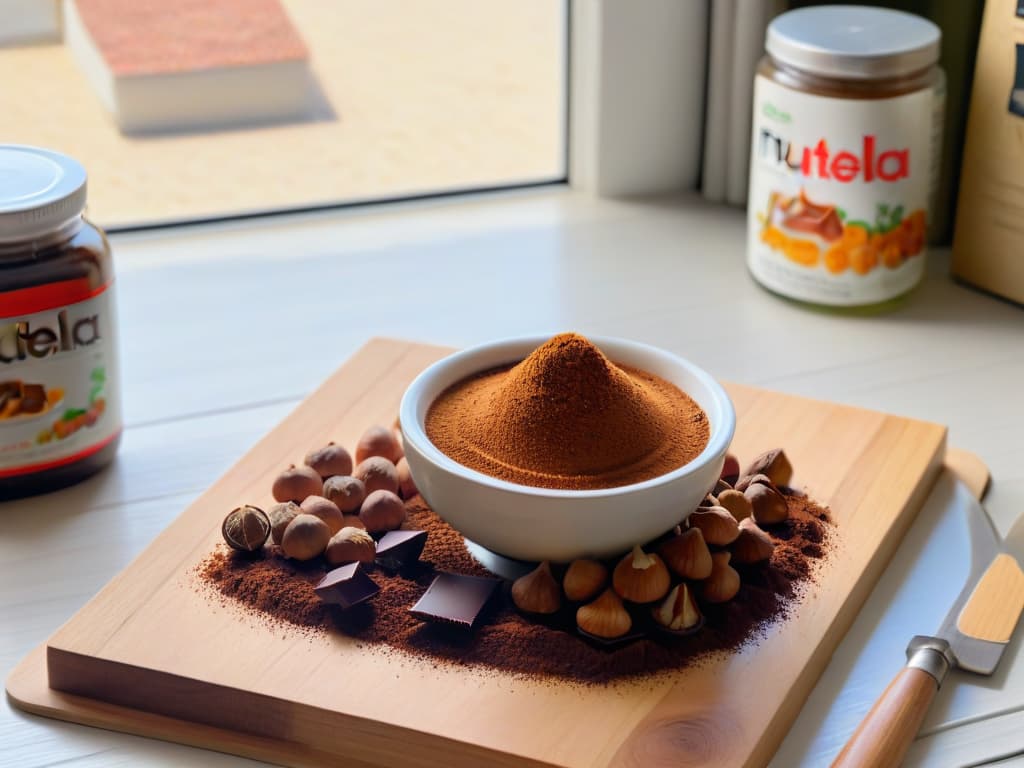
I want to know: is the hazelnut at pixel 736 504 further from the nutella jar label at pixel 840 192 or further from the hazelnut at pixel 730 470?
the nutella jar label at pixel 840 192

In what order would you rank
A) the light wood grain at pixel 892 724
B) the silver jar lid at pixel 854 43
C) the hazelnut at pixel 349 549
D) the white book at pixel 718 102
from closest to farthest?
the light wood grain at pixel 892 724 < the hazelnut at pixel 349 549 < the silver jar lid at pixel 854 43 < the white book at pixel 718 102

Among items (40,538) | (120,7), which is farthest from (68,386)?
(120,7)

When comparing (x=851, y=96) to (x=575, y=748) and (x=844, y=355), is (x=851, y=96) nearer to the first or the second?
(x=844, y=355)

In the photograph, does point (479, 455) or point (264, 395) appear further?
point (264, 395)

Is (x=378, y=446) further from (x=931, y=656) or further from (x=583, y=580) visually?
(x=931, y=656)

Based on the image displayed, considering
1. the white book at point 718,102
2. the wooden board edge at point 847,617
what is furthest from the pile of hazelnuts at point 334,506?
the white book at point 718,102

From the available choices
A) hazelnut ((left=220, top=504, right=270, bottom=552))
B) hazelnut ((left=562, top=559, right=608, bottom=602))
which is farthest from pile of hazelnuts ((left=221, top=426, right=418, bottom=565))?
hazelnut ((left=562, top=559, right=608, bottom=602))

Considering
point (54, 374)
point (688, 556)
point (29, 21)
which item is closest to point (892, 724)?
point (688, 556)
